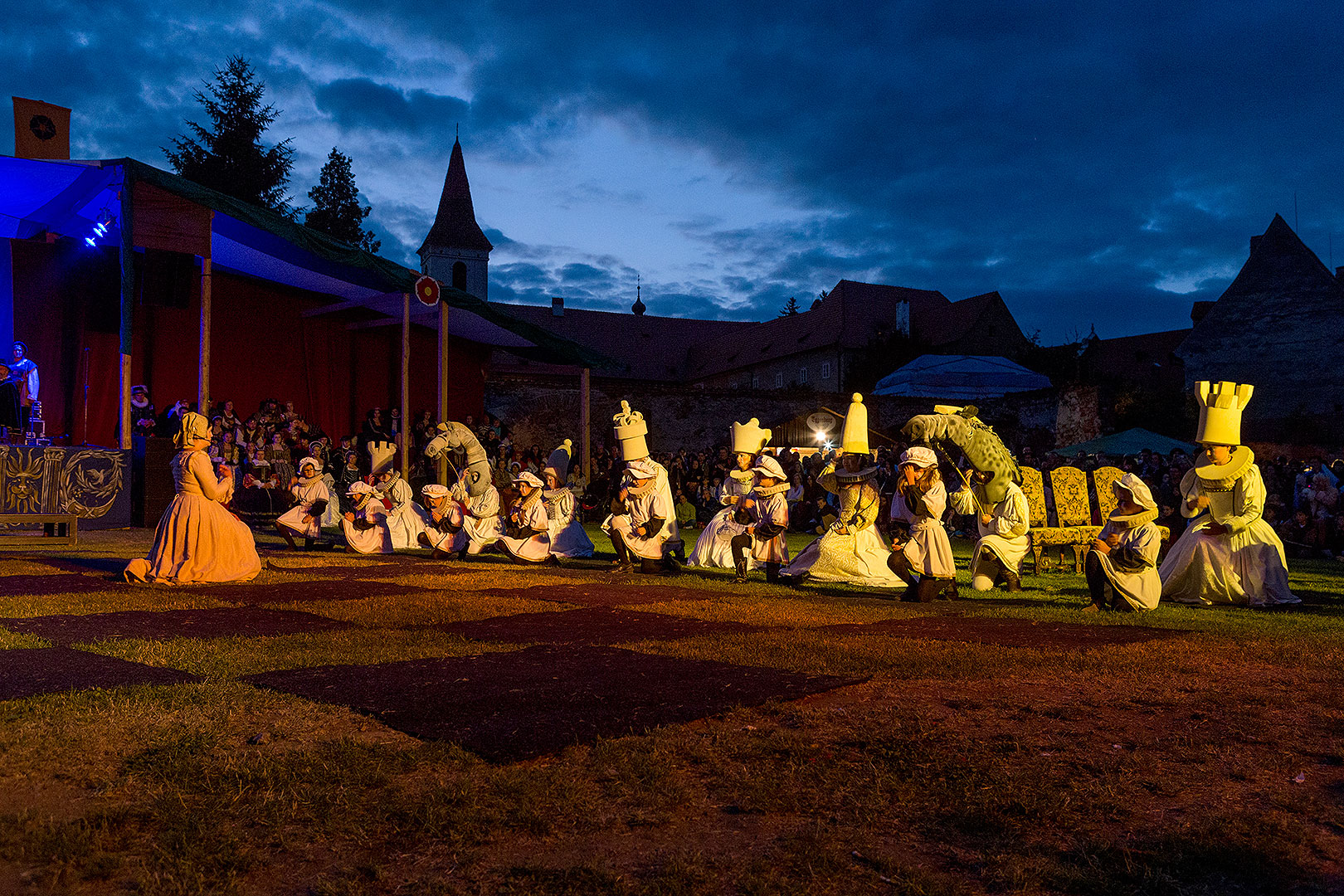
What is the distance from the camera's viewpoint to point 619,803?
9.89 feet

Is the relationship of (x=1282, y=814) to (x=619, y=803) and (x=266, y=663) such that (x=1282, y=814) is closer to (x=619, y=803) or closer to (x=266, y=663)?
(x=619, y=803)

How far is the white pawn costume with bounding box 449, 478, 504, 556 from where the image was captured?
41.2ft

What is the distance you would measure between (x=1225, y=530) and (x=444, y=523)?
8.37 m

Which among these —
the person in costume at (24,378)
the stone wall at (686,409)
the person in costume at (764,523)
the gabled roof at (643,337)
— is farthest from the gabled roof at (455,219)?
the person in costume at (764,523)

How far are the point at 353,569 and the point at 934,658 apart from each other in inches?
277

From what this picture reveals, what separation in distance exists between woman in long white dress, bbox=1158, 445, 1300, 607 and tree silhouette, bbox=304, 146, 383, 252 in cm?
4139

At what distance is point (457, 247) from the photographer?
61812 mm

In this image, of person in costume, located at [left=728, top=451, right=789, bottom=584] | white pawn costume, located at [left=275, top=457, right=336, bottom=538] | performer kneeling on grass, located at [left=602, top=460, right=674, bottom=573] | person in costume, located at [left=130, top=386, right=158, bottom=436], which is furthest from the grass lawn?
person in costume, located at [left=130, top=386, right=158, bottom=436]

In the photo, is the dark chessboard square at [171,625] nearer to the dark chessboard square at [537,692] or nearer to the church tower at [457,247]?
the dark chessboard square at [537,692]

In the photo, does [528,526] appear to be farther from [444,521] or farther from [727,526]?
[727,526]

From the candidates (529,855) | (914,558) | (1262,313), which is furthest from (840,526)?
(1262,313)

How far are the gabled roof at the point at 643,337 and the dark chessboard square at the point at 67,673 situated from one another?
1945 inches

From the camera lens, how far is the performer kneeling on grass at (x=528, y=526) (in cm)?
1199

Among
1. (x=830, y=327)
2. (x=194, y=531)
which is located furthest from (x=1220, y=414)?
(x=830, y=327)
